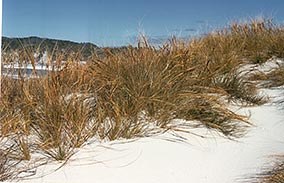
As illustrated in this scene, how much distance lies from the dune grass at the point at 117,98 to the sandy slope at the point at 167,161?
6.1 inches

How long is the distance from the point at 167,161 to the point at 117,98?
3.24 ft

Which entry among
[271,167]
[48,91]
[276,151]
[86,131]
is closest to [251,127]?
[276,151]

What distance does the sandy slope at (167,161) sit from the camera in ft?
13.3

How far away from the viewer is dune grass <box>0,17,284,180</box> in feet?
14.7

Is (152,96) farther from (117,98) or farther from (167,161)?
(167,161)

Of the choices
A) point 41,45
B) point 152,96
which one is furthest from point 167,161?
point 41,45

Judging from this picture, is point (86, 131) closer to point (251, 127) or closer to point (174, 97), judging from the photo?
point (174, 97)

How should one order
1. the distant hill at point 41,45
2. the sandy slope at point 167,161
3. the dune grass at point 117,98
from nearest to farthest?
1. the sandy slope at point 167,161
2. the dune grass at point 117,98
3. the distant hill at point 41,45

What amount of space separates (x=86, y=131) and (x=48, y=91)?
1.84ft

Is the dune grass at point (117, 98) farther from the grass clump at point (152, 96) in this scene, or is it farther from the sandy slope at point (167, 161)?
the sandy slope at point (167, 161)

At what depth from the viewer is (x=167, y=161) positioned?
4.38 m

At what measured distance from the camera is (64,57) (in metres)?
5.98

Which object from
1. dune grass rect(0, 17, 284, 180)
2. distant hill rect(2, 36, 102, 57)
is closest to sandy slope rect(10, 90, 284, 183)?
dune grass rect(0, 17, 284, 180)

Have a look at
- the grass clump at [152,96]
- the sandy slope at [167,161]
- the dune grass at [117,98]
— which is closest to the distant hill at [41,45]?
the dune grass at [117,98]
